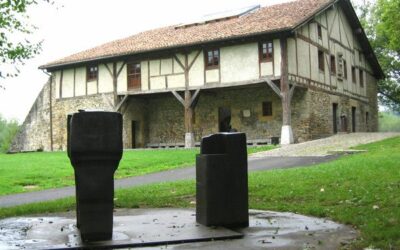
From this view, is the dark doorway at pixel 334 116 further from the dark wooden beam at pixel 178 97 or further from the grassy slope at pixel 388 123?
the grassy slope at pixel 388 123

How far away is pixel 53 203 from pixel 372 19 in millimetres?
36606

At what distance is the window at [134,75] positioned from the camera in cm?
2637

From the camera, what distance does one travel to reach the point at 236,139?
18.6 ft

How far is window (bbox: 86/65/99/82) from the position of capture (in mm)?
27692

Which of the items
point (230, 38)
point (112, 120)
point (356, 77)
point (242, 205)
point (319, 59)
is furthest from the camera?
point (356, 77)

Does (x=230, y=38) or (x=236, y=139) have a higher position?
(x=230, y=38)

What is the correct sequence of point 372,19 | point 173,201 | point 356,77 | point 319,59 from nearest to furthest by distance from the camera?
point 173,201, point 319,59, point 356,77, point 372,19

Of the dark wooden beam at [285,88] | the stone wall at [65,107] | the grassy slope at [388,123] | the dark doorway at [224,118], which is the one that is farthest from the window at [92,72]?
the grassy slope at [388,123]

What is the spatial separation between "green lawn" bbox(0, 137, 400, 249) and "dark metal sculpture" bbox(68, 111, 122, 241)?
7.99 feet

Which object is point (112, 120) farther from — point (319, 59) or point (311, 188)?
point (319, 59)

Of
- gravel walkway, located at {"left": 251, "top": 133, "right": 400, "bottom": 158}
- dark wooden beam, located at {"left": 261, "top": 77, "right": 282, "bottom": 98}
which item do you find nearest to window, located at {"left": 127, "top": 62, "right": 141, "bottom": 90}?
dark wooden beam, located at {"left": 261, "top": 77, "right": 282, "bottom": 98}

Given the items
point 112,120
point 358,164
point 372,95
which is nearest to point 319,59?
point 372,95

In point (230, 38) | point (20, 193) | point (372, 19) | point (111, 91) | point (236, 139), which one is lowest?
point (20, 193)

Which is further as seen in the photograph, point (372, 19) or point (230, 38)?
point (372, 19)
